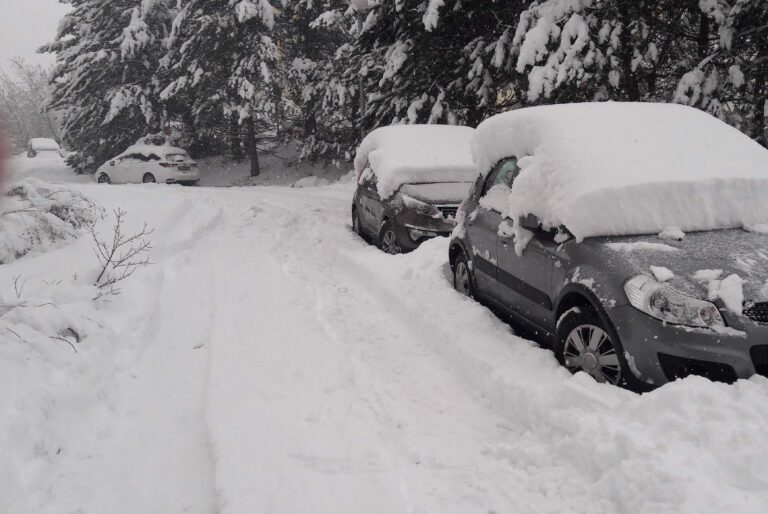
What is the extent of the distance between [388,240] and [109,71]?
22.2 m

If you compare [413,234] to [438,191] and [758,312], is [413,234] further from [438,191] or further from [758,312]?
[758,312]

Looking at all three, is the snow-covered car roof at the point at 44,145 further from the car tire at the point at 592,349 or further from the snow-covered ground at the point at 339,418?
the car tire at the point at 592,349

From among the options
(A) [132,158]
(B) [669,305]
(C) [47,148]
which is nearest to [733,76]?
(B) [669,305]

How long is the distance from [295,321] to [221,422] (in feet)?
6.28

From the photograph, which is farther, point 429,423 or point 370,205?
point 370,205

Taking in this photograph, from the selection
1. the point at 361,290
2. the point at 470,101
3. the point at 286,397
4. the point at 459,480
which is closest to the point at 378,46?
the point at 470,101

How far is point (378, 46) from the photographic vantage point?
13.9 m

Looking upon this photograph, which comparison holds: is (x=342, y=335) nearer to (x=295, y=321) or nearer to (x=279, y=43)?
(x=295, y=321)

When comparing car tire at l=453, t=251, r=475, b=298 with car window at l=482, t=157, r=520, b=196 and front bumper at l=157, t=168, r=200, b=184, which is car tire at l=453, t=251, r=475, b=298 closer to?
car window at l=482, t=157, r=520, b=196

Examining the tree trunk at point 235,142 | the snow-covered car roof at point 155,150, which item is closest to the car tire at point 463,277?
the snow-covered car roof at point 155,150

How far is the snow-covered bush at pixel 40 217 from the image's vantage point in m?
6.40

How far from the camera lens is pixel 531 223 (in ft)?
13.3

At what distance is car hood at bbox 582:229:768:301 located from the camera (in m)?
3.06

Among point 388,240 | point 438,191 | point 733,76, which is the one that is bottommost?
point 388,240
